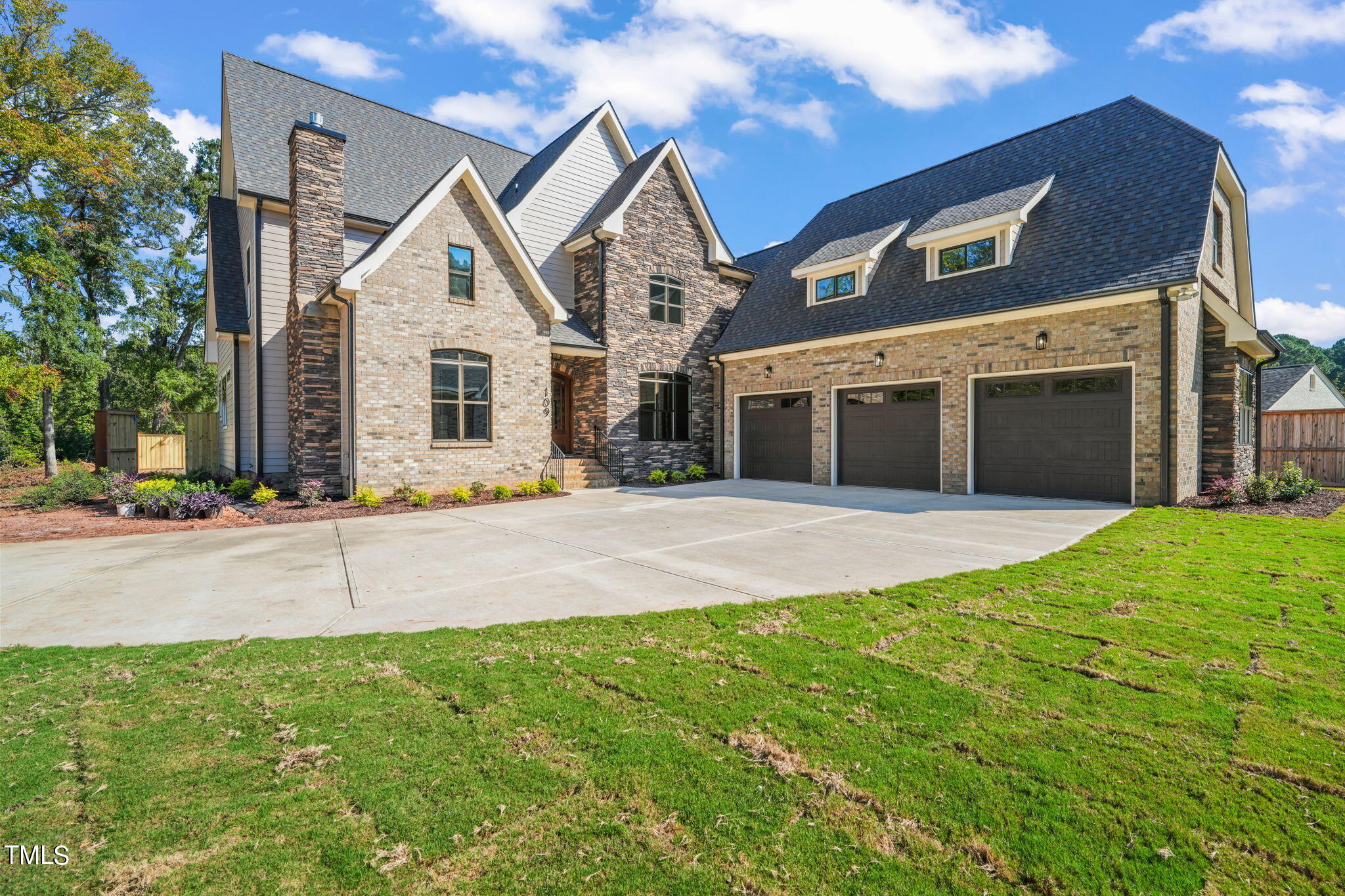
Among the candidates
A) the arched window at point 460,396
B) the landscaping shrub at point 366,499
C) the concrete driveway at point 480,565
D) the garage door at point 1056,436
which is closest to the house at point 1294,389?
the garage door at point 1056,436

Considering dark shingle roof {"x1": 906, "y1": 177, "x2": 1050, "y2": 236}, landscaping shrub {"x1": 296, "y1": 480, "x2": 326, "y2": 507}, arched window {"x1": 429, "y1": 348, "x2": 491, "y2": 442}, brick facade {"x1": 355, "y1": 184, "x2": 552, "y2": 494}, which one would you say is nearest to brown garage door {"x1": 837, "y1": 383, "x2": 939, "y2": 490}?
dark shingle roof {"x1": 906, "y1": 177, "x2": 1050, "y2": 236}

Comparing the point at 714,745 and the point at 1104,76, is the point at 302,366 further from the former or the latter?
the point at 1104,76

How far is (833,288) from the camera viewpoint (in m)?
16.3

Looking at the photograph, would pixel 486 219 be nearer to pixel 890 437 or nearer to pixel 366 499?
pixel 366 499

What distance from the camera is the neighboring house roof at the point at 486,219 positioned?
11.9 meters

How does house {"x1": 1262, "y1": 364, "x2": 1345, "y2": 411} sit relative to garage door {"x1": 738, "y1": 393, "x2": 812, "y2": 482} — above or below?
above

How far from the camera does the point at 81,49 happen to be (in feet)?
62.1

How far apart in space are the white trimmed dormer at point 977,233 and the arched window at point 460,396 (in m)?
10.5

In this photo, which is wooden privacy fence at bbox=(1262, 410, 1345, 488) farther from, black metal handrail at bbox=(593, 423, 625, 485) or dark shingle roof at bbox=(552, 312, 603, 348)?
dark shingle roof at bbox=(552, 312, 603, 348)

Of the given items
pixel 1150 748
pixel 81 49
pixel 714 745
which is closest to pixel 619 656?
pixel 714 745

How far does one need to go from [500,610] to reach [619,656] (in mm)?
1557

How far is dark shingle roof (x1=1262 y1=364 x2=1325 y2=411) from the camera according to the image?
22.8 meters

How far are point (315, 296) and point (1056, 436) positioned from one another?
1575 centimetres

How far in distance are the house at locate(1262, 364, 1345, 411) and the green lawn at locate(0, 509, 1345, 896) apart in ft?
87.1
